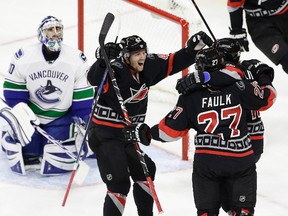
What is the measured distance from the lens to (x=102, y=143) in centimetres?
471

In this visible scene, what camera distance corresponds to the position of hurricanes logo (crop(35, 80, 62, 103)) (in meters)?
5.72

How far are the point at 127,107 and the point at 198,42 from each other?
47cm

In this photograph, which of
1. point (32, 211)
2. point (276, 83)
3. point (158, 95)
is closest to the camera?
point (32, 211)

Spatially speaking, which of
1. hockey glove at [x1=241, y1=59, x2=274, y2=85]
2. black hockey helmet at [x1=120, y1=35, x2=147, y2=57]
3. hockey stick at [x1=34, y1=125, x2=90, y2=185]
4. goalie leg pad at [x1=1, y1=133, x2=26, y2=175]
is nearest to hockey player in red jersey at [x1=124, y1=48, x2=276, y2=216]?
hockey glove at [x1=241, y1=59, x2=274, y2=85]

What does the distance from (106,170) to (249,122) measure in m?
0.73

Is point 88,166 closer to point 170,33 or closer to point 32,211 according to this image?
point 32,211

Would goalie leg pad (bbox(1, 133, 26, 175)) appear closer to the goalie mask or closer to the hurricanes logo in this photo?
the hurricanes logo

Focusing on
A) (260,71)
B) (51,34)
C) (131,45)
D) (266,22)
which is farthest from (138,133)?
(266,22)

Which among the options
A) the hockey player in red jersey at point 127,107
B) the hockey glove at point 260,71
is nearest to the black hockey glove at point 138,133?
the hockey player in red jersey at point 127,107

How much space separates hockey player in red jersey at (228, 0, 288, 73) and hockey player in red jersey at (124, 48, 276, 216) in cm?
129

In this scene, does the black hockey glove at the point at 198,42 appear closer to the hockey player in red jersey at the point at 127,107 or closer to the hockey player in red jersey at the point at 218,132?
the hockey player in red jersey at the point at 127,107

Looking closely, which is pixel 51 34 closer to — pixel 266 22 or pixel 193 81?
pixel 266 22

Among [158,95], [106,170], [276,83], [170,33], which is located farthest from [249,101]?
[276,83]

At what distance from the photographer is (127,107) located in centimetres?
473
